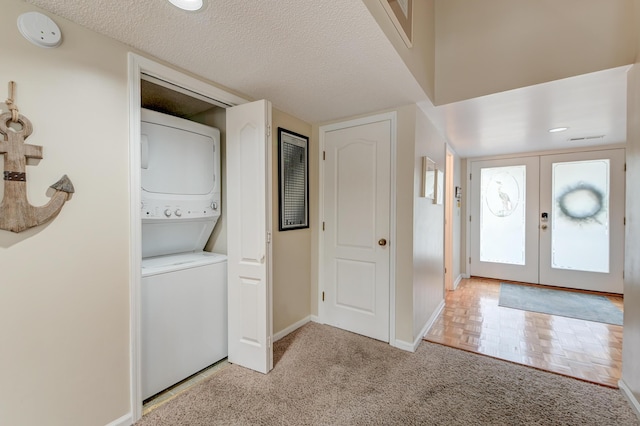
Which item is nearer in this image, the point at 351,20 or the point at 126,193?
the point at 351,20

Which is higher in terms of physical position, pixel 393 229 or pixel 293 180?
pixel 293 180

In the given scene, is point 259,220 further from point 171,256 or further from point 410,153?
point 410,153

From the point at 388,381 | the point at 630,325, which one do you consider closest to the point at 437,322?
the point at 388,381

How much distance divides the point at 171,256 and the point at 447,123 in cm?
305

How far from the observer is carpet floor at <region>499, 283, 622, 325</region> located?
3261mm

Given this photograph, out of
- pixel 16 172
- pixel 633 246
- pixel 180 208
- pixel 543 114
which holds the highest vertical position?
pixel 543 114

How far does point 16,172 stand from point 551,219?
19.4 feet

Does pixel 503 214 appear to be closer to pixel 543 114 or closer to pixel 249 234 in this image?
pixel 543 114

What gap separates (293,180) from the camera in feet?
9.19

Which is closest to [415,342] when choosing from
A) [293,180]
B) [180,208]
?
[293,180]

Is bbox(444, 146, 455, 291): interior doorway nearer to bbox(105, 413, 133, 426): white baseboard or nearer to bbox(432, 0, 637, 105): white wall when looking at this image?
bbox(432, 0, 637, 105): white wall

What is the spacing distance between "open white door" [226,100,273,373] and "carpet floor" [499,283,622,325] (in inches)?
129

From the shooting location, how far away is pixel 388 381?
2014 millimetres

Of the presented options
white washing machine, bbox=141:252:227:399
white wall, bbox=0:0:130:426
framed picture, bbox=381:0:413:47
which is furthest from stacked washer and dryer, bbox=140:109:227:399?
framed picture, bbox=381:0:413:47
